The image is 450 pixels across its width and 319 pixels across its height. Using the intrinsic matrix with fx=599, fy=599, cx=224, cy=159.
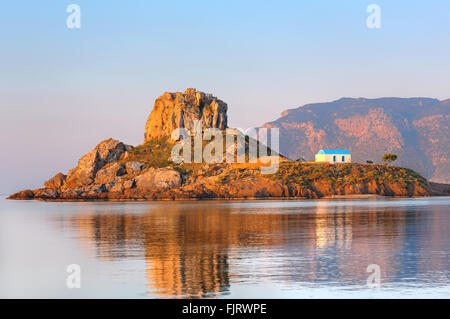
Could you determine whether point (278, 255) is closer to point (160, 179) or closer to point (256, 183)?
point (256, 183)

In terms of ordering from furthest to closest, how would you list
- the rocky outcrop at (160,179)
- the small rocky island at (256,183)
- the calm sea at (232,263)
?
1. the rocky outcrop at (160,179)
2. the small rocky island at (256,183)
3. the calm sea at (232,263)

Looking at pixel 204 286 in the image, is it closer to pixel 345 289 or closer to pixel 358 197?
pixel 345 289

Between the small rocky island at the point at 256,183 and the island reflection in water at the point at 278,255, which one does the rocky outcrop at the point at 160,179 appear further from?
the island reflection in water at the point at 278,255

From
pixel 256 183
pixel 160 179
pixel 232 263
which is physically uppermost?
pixel 160 179

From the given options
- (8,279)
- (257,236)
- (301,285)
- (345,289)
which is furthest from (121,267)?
(257,236)

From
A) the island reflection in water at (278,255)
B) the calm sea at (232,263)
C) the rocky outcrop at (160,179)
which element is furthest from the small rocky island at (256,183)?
the calm sea at (232,263)

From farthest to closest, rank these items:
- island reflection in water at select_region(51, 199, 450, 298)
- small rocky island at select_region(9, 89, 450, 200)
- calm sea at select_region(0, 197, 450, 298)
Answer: small rocky island at select_region(9, 89, 450, 200) → island reflection in water at select_region(51, 199, 450, 298) → calm sea at select_region(0, 197, 450, 298)

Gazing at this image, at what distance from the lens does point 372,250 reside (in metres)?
36.6

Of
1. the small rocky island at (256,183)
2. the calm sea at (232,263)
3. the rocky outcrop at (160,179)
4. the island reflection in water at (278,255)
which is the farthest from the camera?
the rocky outcrop at (160,179)

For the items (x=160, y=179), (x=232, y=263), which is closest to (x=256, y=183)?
(x=160, y=179)

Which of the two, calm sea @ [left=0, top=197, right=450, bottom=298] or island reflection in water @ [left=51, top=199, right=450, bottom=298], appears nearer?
calm sea @ [left=0, top=197, right=450, bottom=298]

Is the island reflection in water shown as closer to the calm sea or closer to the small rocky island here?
the calm sea

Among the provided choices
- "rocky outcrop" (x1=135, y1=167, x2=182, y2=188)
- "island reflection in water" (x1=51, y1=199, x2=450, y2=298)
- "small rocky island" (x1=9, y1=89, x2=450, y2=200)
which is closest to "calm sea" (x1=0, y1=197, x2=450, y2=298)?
"island reflection in water" (x1=51, y1=199, x2=450, y2=298)

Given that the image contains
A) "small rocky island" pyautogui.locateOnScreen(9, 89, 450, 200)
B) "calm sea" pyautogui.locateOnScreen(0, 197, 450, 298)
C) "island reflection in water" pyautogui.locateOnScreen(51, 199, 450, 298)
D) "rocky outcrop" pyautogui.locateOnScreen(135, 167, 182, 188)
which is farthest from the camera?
"rocky outcrop" pyautogui.locateOnScreen(135, 167, 182, 188)
